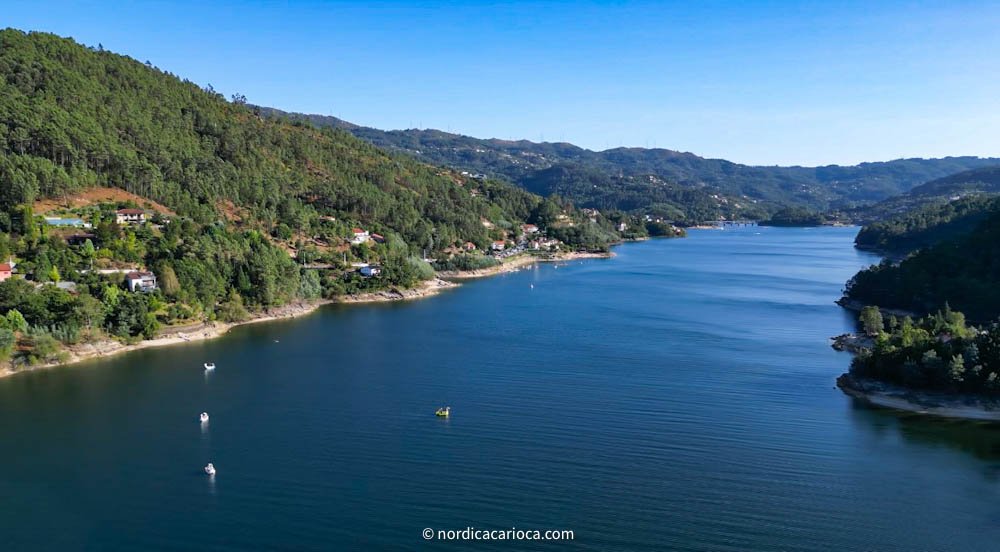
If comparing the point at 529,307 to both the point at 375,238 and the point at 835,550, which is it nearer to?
the point at 375,238

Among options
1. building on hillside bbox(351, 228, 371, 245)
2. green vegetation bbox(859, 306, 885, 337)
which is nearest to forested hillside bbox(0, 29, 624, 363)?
building on hillside bbox(351, 228, 371, 245)

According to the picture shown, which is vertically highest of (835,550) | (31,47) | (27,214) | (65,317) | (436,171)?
(31,47)

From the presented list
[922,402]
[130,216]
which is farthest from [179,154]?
[922,402]

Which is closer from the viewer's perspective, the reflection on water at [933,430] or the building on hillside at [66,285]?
the reflection on water at [933,430]

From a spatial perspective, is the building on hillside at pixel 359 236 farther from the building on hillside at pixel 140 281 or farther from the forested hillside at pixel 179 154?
the building on hillside at pixel 140 281

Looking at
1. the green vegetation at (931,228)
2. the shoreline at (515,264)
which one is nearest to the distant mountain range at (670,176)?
the green vegetation at (931,228)

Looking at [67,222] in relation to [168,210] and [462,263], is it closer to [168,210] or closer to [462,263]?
[168,210]

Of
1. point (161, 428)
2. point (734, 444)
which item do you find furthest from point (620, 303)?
point (161, 428)
